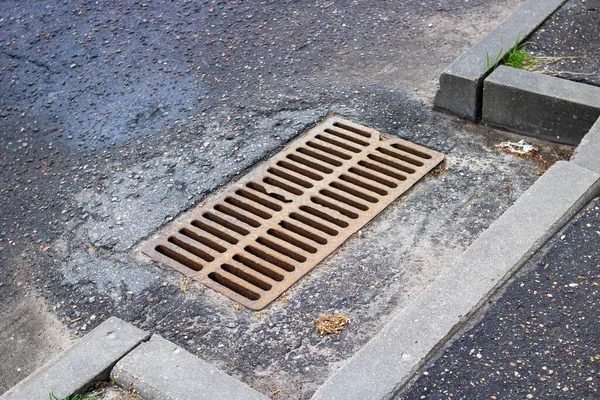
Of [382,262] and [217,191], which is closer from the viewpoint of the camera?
[382,262]

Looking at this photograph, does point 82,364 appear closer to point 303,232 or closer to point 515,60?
point 303,232

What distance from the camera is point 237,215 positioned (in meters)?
3.14

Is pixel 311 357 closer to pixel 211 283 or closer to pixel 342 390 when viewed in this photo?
pixel 342 390

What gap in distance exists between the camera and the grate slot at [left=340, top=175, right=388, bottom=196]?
10.5 ft

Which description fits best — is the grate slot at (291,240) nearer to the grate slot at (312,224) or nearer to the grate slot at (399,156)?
the grate slot at (312,224)

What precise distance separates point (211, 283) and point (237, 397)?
715mm

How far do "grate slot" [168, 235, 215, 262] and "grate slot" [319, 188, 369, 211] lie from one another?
595 millimetres

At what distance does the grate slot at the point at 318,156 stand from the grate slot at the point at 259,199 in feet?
1.23

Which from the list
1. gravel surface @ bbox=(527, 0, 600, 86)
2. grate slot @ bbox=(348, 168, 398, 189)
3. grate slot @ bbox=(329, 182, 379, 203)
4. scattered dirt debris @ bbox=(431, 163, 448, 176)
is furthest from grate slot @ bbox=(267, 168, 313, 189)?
gravel surface @ bbox=(527, 0, 600, 86)

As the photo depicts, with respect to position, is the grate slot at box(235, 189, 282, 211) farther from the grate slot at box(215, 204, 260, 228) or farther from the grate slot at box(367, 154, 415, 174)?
the grate slot at box(367, 154, 415, 174)

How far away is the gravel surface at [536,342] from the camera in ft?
6.98

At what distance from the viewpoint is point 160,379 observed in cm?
224

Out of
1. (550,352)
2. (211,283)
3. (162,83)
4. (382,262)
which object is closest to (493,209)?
(382,262)

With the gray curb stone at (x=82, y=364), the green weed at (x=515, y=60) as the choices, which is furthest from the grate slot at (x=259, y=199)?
the green weed at (x=515, y=60)
